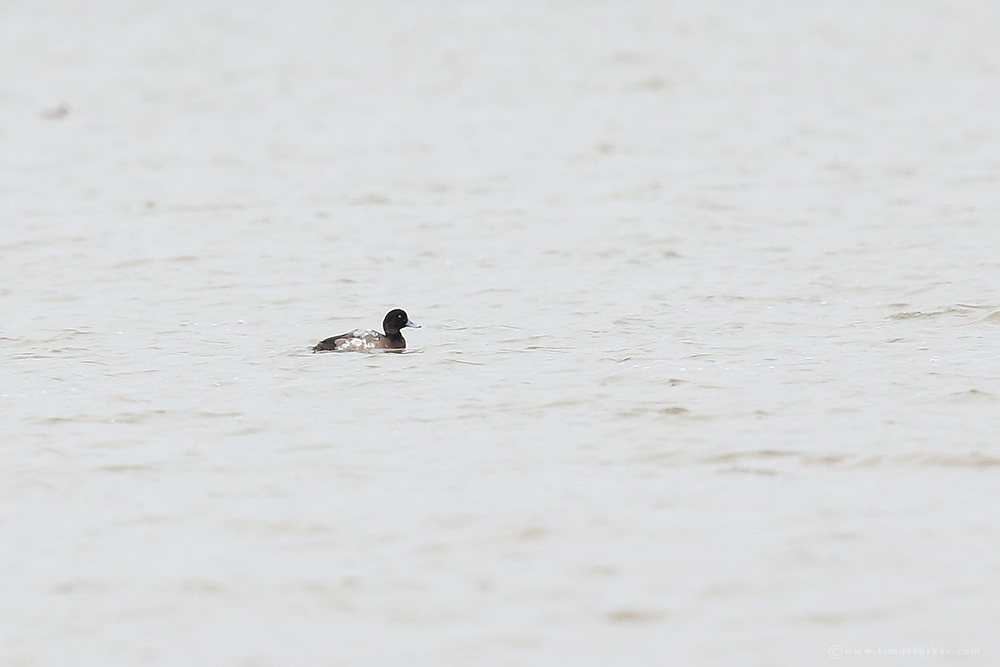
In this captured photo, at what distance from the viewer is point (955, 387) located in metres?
10.9

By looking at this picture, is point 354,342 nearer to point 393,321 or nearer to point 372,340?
point 372,340

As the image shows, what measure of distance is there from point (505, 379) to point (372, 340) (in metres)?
1.74

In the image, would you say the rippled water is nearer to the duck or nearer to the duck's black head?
the duck

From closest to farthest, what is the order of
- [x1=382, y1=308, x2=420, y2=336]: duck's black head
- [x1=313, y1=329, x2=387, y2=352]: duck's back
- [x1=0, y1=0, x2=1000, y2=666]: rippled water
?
[x1=0, y1=0, x2=1000, y2=666]: rippled water, [x1=313, y1=329, x2=387, y2=352]: duck's back, [x1=382, y1=308, x2=420, y2=336]: duck's black head

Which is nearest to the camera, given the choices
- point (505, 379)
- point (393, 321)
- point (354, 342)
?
point (505, 379)

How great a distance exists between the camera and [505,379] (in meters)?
11.8

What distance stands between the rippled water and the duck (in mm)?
196

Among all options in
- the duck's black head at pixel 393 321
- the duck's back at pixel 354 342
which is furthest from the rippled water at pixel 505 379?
the duck's black head at pixel 393 321

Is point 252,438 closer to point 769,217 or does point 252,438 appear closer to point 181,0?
point 769,217

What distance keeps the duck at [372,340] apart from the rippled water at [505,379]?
196 mm

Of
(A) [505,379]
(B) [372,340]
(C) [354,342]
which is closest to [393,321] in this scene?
(B) [372,340]

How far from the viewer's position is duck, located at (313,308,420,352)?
42.5 feet

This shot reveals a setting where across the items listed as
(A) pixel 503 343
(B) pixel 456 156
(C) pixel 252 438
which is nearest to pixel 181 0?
(B) pixel 456 156

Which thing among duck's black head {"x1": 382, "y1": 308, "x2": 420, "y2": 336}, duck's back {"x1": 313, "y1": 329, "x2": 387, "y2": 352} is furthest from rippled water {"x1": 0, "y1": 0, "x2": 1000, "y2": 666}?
duck's black head {"x1": 382, "y1": 308, "x2": 420, "y2": 336}
